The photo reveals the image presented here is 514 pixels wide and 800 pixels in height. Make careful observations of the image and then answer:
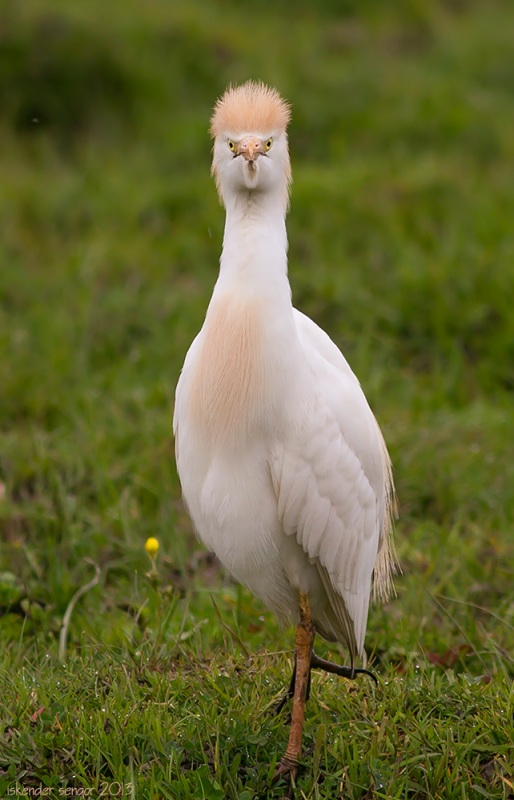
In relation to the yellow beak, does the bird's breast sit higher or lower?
lower

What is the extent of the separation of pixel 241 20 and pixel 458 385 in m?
5.46

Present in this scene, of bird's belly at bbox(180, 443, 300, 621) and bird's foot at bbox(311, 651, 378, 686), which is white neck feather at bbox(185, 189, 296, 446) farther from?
bird's foot at bbox(311, 651, 378, 686)

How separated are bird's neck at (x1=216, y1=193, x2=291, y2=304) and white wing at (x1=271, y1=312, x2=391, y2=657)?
239 mm

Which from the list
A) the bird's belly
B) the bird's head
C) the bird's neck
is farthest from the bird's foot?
the bird's head

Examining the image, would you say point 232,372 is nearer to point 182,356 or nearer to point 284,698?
point 284,698

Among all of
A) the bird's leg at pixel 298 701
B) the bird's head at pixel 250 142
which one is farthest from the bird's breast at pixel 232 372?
the bird's leg at pixel 298 701

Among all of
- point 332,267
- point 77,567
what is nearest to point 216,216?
point 332,267

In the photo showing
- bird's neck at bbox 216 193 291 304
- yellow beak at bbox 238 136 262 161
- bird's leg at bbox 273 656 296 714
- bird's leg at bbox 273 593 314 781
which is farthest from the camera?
bird's leg at bbox 273 656 296 714

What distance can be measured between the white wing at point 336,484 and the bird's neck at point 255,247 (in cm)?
24

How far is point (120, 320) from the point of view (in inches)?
251

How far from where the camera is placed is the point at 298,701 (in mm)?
2992

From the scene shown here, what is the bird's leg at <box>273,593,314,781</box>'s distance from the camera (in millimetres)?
2979

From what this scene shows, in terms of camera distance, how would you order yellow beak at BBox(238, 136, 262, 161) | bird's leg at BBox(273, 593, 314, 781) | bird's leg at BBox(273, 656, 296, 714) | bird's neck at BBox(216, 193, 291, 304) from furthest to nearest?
bird's leg at BBox(273, 656, 296, 714)
bird's leg at BBox(273, 593, 314, 781)
bird's neck at BBox(216, 193, 291, 304)
yellow beak at BBox(238, 136, 262, 161)

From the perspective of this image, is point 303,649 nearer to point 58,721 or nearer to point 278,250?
Result: point 58,721
